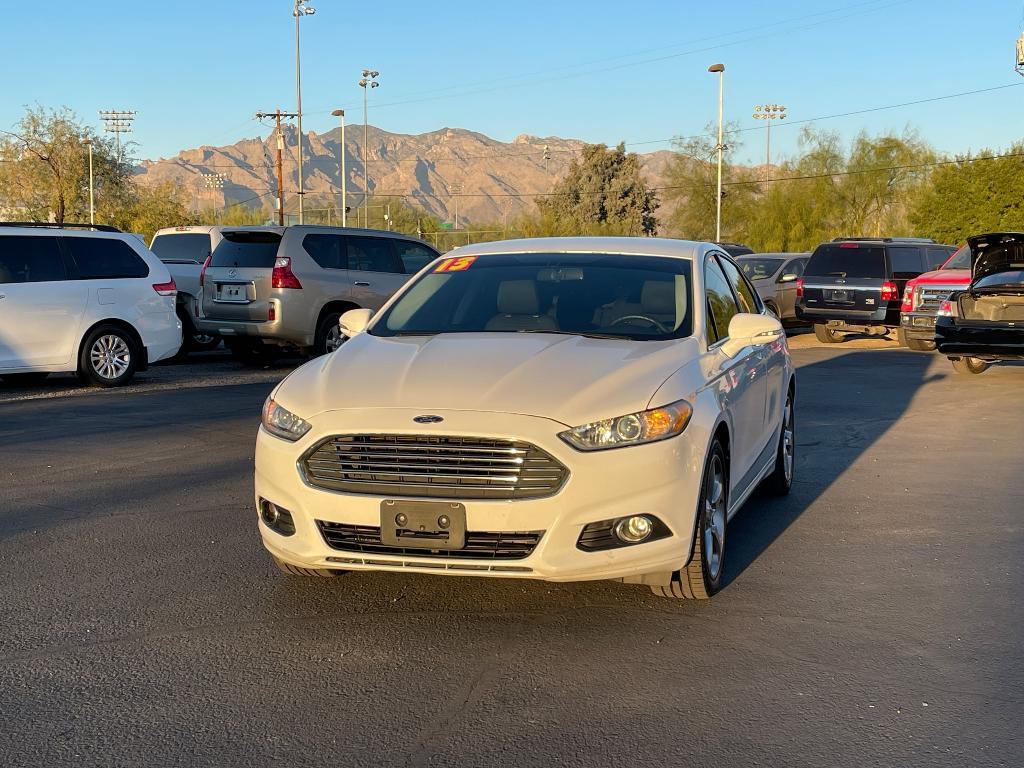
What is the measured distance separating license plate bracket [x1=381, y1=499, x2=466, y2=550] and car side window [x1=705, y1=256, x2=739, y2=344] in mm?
1955

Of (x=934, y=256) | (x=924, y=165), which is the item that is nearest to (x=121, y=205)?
(x=924, y=165)

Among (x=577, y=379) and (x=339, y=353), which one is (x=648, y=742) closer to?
(x=577, y=379)

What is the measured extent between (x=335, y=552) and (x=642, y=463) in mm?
1325

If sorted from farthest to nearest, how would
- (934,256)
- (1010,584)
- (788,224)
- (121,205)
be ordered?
(121,205) → (788,224) → (934,256) → (1010,584)

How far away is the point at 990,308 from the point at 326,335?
8629mm

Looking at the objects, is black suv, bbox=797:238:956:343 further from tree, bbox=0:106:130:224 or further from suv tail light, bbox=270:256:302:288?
tree, bbox=0:106:130:224

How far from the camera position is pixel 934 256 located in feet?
72.9

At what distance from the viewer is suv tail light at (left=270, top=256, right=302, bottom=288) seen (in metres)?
16.1

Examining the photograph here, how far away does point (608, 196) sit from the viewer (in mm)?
101438

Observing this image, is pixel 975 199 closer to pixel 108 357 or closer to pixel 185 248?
pixel 185 248

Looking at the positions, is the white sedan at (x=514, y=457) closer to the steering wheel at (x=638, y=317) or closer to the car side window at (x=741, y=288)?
the steering wheel at (x=638, y=317)

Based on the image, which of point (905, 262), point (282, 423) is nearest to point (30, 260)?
point (282, 423)

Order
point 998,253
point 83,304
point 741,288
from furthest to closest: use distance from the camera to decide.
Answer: point 998,253
point 83,304
point 741,288

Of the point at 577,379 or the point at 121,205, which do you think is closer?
the point at 577,379
